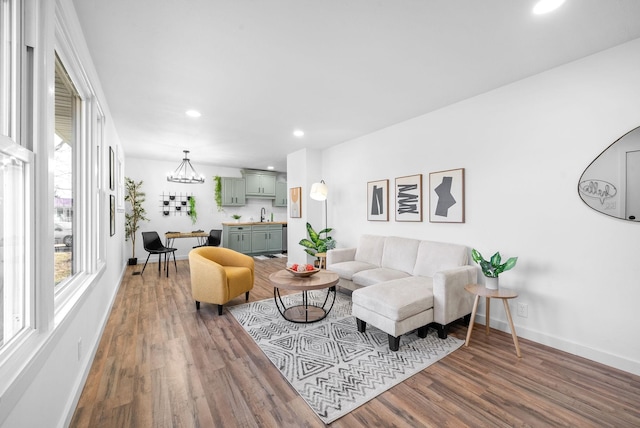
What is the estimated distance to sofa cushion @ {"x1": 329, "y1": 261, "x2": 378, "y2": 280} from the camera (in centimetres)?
364

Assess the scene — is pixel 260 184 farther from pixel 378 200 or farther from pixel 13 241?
pixel 13 241

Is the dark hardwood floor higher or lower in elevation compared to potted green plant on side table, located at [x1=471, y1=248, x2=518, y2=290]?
lower

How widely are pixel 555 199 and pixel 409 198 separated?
5.23ft

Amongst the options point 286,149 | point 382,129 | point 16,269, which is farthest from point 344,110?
point 16,269

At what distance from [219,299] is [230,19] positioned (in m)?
2.77

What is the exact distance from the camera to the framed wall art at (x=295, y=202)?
18.0ft

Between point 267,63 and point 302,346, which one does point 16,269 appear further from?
point 267,63

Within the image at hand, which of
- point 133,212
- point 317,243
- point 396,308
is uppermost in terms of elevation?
point 133,212

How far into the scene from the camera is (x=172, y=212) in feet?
22.2

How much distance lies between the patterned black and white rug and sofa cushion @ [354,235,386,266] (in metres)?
1.07

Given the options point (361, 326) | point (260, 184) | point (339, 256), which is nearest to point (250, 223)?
point (260, 184)

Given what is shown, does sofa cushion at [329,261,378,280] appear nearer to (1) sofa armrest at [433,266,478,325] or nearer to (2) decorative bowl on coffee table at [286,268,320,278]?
(2) decorative bowl on coffee table at [286,268,320,278]

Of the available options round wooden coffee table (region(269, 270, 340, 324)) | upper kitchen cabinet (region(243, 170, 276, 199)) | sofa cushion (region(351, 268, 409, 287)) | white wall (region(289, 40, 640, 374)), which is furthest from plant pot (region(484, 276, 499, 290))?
upper kitchen cabinet (region(243, 170, 276, 199))

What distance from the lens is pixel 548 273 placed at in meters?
2.49
